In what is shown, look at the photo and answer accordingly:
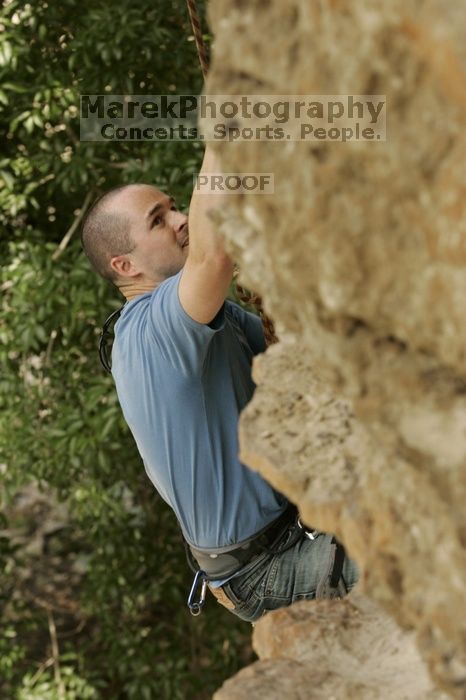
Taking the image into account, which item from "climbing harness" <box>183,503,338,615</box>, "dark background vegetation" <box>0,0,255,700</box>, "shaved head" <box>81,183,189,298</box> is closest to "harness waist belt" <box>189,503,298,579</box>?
"climbing harness" <box>183,503,338,615</box>

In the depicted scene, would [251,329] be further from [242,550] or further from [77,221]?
[77,221]

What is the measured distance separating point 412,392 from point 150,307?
1.25m

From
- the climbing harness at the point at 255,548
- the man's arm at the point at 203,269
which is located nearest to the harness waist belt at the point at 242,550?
the climbing harness at the point at 255,548

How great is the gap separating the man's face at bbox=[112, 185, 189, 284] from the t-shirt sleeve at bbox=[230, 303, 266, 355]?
0.22 meters

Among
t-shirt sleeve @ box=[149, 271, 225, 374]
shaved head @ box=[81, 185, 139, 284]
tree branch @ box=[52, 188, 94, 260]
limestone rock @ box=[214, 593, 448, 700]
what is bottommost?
limestone rock @ box=[214, 593, 448, 700]

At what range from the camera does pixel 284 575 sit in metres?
2.31

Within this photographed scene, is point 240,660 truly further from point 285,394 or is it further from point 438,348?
point 438,348

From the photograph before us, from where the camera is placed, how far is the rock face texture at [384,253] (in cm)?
91

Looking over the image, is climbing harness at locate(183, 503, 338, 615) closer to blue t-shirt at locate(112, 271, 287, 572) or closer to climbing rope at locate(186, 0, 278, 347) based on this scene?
blue t-shirt at locate(112, 271, 287, 572)

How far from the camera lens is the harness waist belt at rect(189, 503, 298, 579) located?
7.54 feet

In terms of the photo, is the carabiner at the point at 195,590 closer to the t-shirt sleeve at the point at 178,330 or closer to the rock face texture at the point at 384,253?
the t-shirt sleeve at the point at 178,330

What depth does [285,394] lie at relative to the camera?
4.85ft

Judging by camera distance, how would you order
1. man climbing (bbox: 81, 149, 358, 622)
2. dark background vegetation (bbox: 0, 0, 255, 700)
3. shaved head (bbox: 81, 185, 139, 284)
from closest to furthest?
man climbing (bbox: 81, 149, 358, 622) → shaved head (bbox: 81, 185, 139, 284) → dark background vegetation (bbox: 0, 0, 255, 700)

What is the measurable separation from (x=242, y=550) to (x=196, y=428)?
32 centimetres
